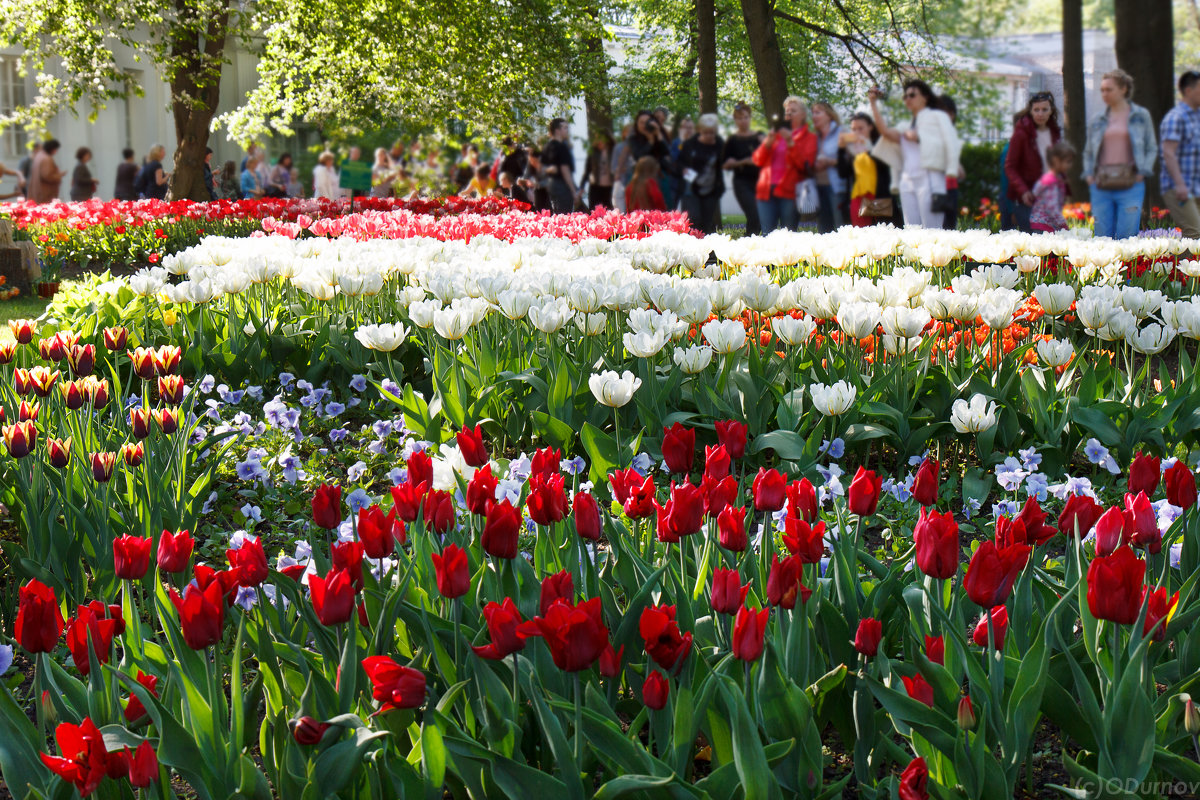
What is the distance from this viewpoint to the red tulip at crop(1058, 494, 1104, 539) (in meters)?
1.94

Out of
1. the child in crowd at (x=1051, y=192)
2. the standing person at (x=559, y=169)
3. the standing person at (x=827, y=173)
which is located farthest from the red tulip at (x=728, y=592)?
the standing person at (x=559, y=169)

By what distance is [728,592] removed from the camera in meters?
1.68

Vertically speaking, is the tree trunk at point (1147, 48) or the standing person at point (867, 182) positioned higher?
the tree trunk at point (1147, 48)

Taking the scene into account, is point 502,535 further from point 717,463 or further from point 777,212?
point 777,212

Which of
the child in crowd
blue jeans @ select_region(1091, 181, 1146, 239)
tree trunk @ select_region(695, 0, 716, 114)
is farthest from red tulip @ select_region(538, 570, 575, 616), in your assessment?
tree trunk @ select_region(695, 0, 716, 114)

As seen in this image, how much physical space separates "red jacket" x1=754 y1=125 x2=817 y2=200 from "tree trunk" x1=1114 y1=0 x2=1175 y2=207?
164 inches

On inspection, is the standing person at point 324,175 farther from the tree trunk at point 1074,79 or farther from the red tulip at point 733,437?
the red tulip at point 733,437

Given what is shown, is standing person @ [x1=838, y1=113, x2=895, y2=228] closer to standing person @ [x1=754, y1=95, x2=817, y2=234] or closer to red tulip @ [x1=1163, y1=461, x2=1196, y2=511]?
standing person @ [x1=754, y1=95, x2=817, y2=234]

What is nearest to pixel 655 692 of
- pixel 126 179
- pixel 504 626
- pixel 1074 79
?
pixel 504 626

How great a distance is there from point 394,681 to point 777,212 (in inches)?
415

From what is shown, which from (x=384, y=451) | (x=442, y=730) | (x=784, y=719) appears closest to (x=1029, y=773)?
(x=784, y=719)

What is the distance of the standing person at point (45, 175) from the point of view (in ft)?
52.5

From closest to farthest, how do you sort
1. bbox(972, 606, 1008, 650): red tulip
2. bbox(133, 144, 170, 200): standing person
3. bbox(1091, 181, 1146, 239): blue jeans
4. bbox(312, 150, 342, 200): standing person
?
bbox(972, 606, 1008, 650): red tulip
bbox(1091, 181, 1146, 239): blue jeans
bbox(133, 144, 170, 200): standing person
bbox(312, 150, 342, 200): standing person

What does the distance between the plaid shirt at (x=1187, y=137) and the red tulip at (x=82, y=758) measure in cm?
971
